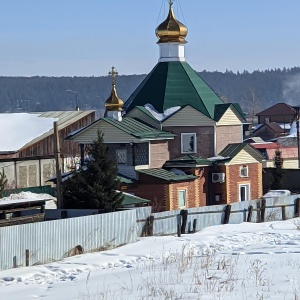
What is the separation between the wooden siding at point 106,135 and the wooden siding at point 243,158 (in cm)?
465

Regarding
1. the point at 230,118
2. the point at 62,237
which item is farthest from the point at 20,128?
the point at 62,237

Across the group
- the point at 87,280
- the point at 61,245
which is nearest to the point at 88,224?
the point at 61,245

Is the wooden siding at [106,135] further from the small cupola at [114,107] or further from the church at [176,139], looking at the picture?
the small cupola at [114,107]

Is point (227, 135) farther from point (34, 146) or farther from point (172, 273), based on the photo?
point (172, 273)

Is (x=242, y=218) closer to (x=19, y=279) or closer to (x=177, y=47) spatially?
(x=177, y=47)

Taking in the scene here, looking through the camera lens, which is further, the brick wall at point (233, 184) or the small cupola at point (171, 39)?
the small cupola at point (171, 39)

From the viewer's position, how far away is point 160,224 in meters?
23.7

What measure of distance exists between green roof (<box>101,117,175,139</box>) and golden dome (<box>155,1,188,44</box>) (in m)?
4.49

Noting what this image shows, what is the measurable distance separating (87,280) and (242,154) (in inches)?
842

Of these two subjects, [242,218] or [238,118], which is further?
[238,118]

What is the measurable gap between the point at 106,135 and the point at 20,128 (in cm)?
2342

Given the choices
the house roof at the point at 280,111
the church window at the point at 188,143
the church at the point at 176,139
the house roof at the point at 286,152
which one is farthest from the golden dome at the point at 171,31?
the house roof at the point at 280,111

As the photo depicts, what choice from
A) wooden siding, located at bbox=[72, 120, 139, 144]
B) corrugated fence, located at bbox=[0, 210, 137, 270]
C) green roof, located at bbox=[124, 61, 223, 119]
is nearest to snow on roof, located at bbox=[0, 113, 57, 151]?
green roof, located at bbox=[124, 61, 223, 119]

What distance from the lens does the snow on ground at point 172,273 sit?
11.8 m
